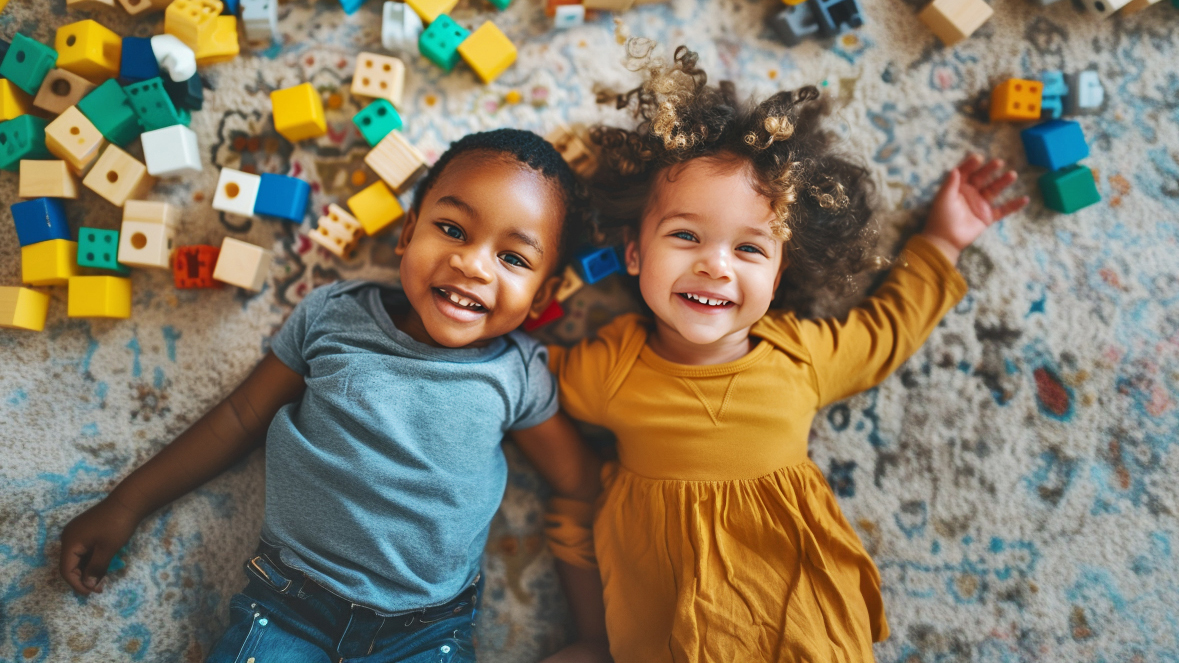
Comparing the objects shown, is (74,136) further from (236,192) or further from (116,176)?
(236,192)

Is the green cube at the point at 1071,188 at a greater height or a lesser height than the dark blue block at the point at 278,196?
greater

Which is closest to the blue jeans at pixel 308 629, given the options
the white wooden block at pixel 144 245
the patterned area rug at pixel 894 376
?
the patterned area rug at pixel 894 376

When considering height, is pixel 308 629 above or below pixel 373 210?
below

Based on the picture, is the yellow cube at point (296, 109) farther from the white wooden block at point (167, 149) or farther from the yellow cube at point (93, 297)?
the yellow cube at point (93, 297)

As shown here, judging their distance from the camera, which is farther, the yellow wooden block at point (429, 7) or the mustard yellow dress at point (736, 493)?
the yellow wooden block at point (429, 7)

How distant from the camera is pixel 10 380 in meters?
1.00

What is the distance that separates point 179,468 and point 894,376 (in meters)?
1.10

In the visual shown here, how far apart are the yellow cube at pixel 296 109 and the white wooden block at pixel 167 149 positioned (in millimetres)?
139

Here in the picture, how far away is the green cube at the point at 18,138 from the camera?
1000mm

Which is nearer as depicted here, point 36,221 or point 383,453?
point 383,453

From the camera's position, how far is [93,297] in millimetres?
984

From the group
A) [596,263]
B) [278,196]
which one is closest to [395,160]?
[278,196]

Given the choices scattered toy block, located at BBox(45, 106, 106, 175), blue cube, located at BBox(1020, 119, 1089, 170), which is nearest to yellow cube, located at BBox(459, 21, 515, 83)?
scattered toy block, located at BBox(45, 106, 106, 175)

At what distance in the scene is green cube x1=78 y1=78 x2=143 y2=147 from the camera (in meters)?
1.01
